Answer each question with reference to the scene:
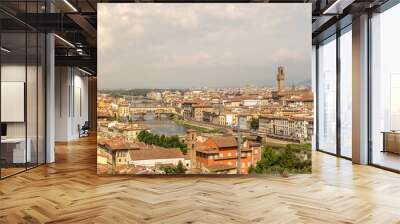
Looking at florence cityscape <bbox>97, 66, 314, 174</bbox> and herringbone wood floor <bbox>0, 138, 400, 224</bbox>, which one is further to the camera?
florence cityscape <bbox>97, 66, 314, 174</bbox>

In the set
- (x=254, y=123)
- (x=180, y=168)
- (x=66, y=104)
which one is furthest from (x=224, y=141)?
(x=66, y=104)

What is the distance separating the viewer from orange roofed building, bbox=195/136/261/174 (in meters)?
6.57

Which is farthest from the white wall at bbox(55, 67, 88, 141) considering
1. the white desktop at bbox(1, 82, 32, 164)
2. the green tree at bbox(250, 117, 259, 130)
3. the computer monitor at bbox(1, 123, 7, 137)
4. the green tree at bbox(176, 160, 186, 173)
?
the green tree at bbox(250, 117, 259, 130)

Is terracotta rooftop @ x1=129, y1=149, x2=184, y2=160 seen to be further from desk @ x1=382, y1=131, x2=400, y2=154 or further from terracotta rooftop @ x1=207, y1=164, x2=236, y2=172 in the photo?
desk @ x1=382, y1=131, x2=400, y2=154

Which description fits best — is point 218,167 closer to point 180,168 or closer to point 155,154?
point 180,168

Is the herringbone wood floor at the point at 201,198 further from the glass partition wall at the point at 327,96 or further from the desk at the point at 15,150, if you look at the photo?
the glass partition wall at the point at 327,96

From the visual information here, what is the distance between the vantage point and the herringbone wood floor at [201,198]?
409 centimetres

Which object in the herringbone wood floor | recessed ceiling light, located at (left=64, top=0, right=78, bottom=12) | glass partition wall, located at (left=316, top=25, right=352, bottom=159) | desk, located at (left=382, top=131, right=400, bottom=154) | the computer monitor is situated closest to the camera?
the herringbone wood floor

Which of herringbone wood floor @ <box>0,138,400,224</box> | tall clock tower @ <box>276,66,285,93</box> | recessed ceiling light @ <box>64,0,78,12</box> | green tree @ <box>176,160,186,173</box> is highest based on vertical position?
recessed ceiling light @ <box>64,0,78,12</box>

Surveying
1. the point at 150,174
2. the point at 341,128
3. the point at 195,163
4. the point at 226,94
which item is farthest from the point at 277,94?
the point at 341,128

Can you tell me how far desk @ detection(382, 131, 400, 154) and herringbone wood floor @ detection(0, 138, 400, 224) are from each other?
558 mm

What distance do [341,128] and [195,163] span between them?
4708mm

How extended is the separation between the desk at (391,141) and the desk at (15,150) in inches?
269

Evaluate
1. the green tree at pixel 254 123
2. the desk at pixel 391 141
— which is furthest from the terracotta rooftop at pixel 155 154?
the desk at pixel 391 141
